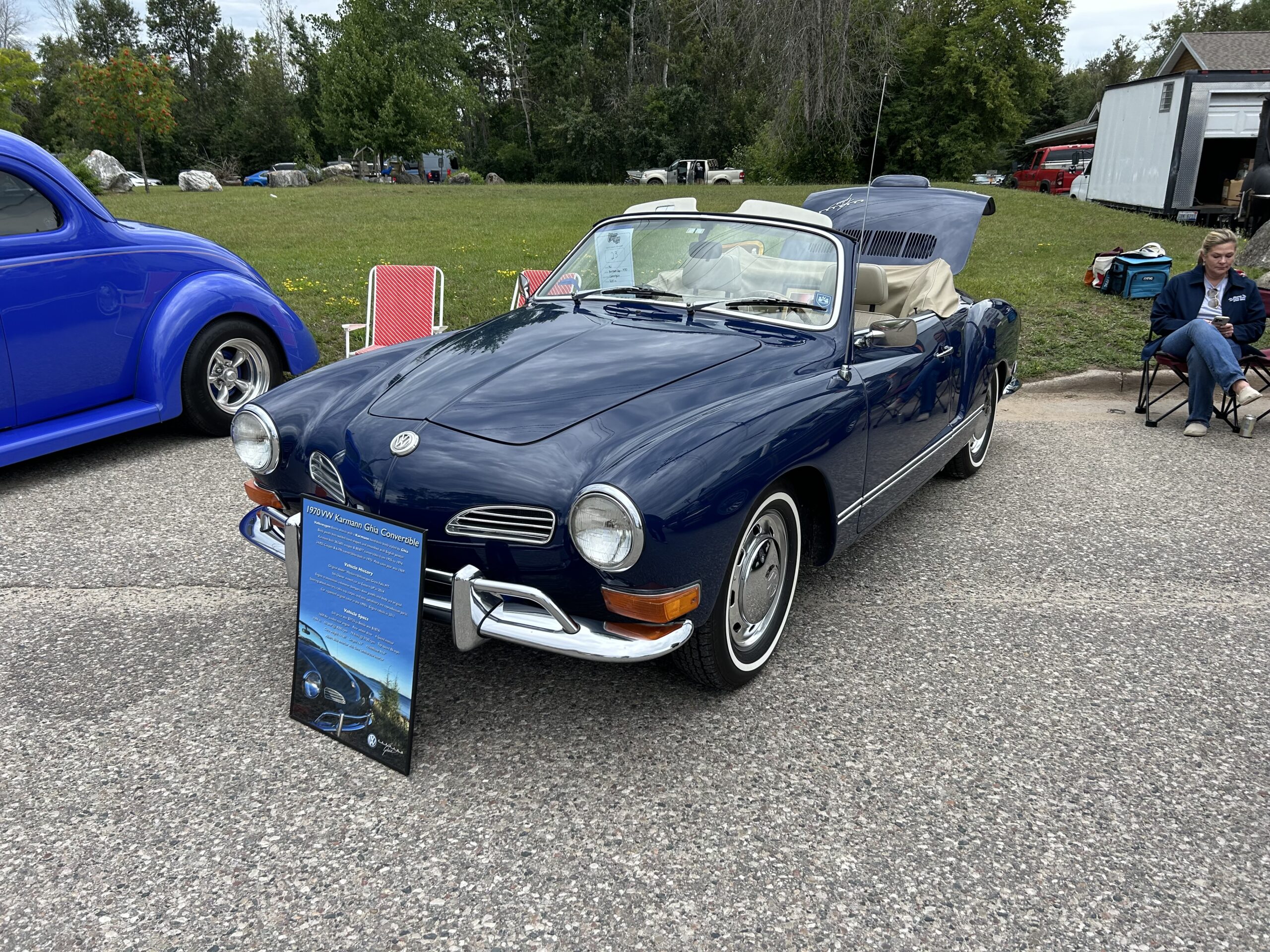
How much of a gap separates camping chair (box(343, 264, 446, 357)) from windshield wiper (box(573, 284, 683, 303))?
11.5 feet

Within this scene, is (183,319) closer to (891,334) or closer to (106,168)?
(891,334)

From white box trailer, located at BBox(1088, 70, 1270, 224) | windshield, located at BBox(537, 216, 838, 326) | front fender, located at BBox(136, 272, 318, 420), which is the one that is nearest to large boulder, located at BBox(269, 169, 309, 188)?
white box trailer, located at BBox(1088, 70, 1270, 224)

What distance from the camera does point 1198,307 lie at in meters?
6.84

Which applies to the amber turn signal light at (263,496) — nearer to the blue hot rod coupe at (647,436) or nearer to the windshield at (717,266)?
the blue hot rod coupe at (647,436)

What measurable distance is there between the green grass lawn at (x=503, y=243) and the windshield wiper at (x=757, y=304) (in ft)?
3.35

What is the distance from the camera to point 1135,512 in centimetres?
521

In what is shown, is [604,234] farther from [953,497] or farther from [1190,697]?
[1190,697]

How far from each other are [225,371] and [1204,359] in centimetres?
685

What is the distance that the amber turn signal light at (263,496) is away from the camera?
3.50 m

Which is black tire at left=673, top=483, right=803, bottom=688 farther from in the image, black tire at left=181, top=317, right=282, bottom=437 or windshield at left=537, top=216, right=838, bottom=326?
black tire at left=181, top=317, right=282, bottom=437

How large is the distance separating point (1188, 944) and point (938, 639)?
1.60m

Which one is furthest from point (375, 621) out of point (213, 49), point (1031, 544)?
point (213, 49)

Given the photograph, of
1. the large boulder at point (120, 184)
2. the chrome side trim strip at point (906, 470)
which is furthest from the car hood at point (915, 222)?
the large boulder at point (120, 184)

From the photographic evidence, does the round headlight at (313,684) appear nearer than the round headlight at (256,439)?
Yes
